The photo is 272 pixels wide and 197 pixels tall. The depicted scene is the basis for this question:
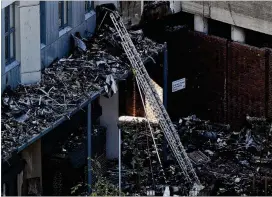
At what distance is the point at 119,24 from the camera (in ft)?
97.6

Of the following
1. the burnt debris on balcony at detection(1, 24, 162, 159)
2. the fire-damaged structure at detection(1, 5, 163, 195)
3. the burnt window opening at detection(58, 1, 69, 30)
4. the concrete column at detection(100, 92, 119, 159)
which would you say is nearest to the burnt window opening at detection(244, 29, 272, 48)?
the burnt debris on balcony at detection(1, 24, 162, 159)

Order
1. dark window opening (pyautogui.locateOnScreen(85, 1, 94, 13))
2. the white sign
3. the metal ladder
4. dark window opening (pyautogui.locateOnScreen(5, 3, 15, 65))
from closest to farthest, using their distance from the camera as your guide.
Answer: dark window opening (pyautogui.locateOnScreen(5, 3, 15, 65))
the metal ladder
dark window opening (pyautogui.locateOnScreen(85, 1, 94, 13))
the white sign

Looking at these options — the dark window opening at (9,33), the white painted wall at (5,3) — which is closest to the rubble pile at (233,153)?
the dark window opening at (9,33)

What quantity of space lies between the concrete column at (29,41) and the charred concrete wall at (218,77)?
665 centimetres

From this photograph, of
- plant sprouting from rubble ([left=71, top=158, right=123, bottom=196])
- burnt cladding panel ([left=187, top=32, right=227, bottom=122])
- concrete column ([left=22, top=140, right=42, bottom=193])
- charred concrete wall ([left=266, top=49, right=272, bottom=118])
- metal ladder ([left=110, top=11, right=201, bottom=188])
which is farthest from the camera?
burnt cladding panel ([left=187, top=32, right=227, bottom=122])

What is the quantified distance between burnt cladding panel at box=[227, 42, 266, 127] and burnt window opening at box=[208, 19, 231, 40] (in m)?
0.88

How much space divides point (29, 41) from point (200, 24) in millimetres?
7797

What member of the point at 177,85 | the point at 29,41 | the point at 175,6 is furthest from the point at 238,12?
the point at 29,41

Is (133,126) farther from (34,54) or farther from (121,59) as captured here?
(34,54)

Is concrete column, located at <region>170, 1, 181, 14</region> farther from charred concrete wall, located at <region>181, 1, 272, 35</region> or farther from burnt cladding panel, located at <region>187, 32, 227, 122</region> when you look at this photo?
burnt cladding panel, located at <region>187, 32, 227, 122</region>

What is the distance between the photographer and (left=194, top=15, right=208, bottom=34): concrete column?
3319 centimetres

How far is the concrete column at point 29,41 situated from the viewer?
85.2ft

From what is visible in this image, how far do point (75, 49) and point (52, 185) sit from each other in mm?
3416

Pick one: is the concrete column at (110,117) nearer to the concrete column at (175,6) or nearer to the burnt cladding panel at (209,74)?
the burnt cladding panel at (209,74)
